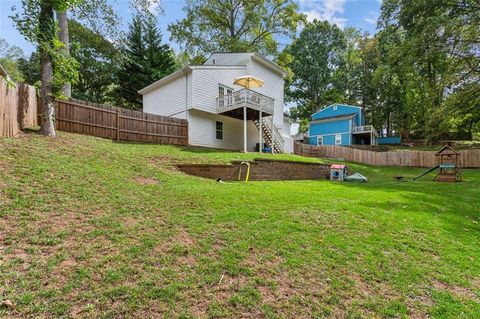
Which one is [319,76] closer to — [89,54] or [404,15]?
[404,15]

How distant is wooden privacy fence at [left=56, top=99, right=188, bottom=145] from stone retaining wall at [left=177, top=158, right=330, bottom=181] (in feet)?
17.1

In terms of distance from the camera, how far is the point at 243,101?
1612 centimetres

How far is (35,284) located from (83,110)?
11.2m

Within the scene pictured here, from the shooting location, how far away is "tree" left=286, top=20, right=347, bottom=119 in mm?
36875

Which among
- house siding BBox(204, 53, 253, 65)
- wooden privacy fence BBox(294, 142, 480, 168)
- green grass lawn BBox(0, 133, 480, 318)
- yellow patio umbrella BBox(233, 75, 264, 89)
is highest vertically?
house siding BBox(204, 53, 253, 65)

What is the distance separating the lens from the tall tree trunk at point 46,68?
865cm

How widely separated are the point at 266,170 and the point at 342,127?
2274 cm

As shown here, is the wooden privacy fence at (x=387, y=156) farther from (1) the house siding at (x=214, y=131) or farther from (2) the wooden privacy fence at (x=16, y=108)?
(2) the wooden privacy fence at (x=16, y=108)

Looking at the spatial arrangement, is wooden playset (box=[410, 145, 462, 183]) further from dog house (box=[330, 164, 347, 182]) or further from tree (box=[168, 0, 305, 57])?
tree (box=[168, 0, 305, 57])

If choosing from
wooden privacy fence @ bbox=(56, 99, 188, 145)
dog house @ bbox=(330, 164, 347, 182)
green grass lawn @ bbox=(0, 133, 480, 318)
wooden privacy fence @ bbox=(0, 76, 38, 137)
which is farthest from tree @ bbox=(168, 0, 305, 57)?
green grass lawn @ bbox=(0, 133, 480, 318)

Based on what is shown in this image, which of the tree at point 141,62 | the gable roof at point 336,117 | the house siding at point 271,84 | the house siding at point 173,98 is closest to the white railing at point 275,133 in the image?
the house siding at point 271,84

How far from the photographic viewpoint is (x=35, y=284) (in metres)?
2.75

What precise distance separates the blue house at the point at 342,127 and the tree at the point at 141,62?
18664 mm

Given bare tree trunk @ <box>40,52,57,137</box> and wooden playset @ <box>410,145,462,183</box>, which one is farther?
wooden playset @ <box>410,145,462,183</box>
